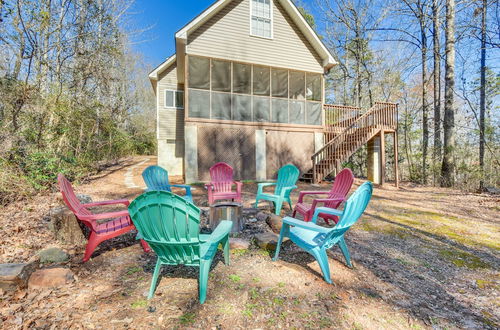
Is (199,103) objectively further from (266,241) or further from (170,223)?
(170,223)

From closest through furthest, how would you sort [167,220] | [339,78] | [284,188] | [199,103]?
[167,220]
[284,188]
[199,103]
[339,78]

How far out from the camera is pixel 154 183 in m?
4.66

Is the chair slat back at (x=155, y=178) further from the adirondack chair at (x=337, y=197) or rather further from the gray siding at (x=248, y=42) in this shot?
the gray siding at (x=248, y=42)

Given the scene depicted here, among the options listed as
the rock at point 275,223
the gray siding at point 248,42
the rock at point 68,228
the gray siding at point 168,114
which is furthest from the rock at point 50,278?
the gray siding at point 168,114

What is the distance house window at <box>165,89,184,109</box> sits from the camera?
A: 12.3m

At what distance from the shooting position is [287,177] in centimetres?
497

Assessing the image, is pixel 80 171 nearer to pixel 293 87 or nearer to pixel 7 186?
pixel 7 186

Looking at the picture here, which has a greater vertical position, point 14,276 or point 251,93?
point 251,93

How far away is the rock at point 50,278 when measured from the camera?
2251mm

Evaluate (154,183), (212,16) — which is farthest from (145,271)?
(212,16)

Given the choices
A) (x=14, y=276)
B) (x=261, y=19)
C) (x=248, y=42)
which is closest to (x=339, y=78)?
(x=261, y=19)

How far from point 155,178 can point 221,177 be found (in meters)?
1.51

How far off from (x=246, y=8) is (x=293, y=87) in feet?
12.1

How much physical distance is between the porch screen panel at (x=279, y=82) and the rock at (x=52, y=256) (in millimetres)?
9122
